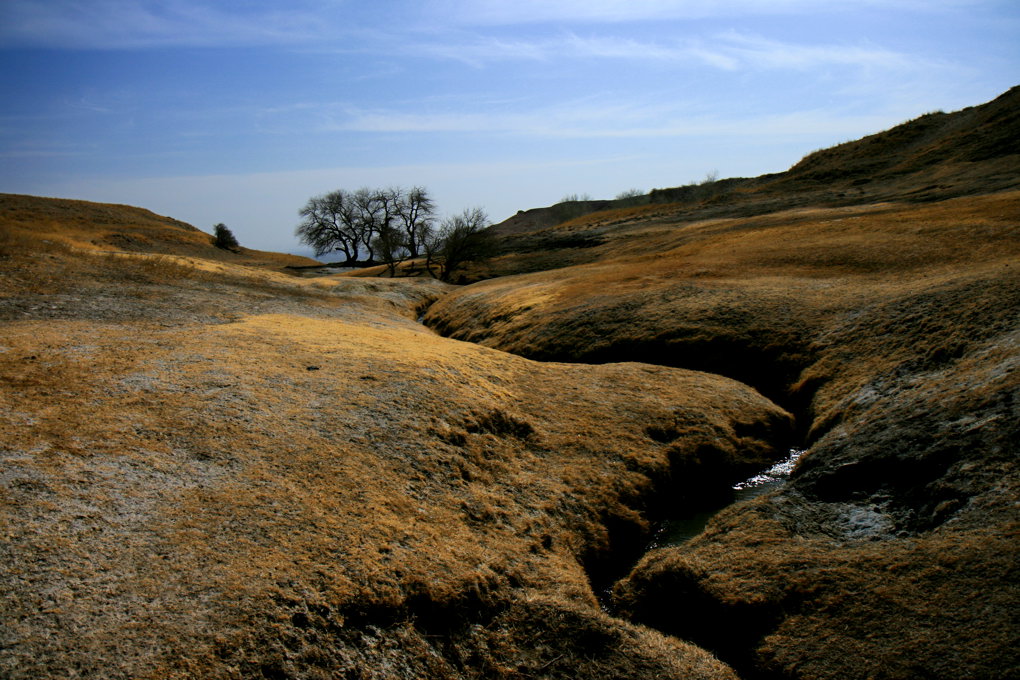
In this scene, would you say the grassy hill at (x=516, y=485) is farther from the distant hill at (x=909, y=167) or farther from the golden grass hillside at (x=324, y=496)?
the distant hill at (x=909, y=167)

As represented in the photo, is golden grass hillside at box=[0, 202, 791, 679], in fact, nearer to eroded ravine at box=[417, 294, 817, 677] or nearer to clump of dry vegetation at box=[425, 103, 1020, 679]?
eroded ravine at box=[417, 294, 817, 677]

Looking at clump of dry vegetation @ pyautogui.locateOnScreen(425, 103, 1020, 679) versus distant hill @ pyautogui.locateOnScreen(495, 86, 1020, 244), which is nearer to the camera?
clump of dry vegetation @ pyautogui.locateOnScreen(425, 103, 1020, 679)

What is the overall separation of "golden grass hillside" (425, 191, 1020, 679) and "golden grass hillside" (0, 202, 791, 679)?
159 cm

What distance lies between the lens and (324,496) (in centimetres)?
1233

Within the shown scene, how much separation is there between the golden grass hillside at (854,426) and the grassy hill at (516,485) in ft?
0.24

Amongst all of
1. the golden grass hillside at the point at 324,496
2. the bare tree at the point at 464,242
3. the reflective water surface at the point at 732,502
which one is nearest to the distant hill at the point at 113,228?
the bare tree at the point at 464,242

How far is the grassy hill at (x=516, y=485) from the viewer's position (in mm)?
9086

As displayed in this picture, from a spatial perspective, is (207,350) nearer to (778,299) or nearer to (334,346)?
(334,346)

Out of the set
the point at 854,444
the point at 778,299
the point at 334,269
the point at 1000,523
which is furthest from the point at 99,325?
the point at 334,269

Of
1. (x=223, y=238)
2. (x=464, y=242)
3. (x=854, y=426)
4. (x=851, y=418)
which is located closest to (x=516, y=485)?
(x=854, y=426)

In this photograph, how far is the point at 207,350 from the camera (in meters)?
20.1

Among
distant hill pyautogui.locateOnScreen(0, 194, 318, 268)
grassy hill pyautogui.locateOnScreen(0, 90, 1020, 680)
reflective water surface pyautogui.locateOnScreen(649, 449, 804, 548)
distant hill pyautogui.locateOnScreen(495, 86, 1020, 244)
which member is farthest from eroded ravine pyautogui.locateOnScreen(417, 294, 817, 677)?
distant hill pyautogui.locateOnScreen(0, 194, 318, 268)

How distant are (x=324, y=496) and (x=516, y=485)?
4.94 meters

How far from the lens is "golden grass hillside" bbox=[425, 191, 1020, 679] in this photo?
32.1ft
